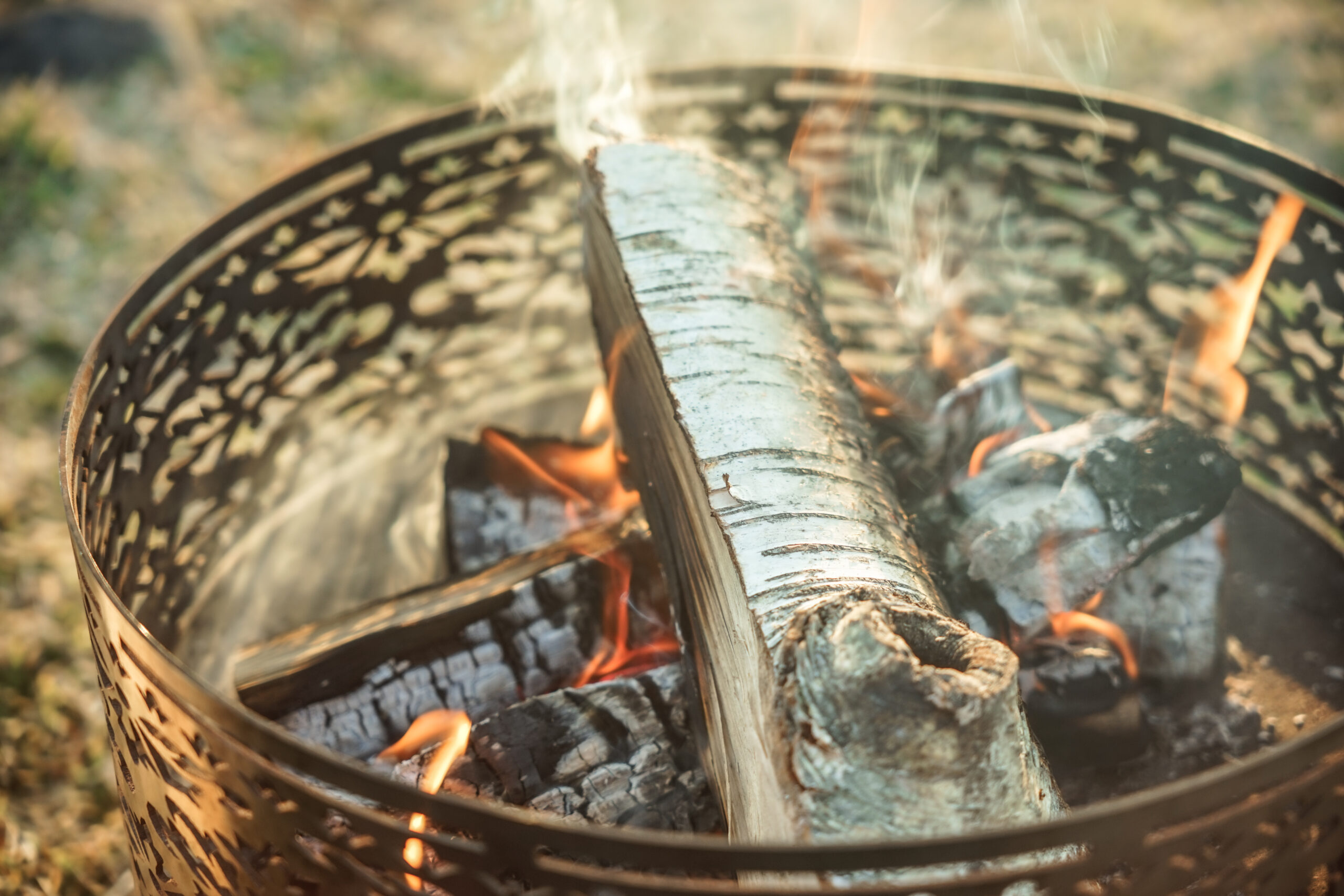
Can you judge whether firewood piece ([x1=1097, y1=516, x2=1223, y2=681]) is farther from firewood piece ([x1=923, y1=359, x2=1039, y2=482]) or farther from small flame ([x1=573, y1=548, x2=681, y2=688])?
small flame ([x1=573, y1=548, x2=681, y2=688])

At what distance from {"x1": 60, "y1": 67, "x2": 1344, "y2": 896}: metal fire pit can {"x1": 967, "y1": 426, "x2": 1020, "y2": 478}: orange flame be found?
2.01 ft

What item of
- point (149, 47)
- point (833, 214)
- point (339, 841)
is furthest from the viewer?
point (149, 47)

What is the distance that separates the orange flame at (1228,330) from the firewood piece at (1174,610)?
458 millimetres

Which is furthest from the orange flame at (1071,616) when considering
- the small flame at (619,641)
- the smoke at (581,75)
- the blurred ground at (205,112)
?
the blurred ground at (205,112)

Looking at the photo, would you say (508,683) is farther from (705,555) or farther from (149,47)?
(149,47)

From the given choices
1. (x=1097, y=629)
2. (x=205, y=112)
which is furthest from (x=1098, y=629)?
(x=205, y=112)

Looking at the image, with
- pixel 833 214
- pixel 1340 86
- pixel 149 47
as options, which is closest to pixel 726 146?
pixel 833 214

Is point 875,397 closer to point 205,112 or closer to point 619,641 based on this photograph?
point 619,641

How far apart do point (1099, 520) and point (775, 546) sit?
2.10 ft

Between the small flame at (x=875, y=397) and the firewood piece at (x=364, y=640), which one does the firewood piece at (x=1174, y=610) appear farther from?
the firewood piece at (x=364, y=640)

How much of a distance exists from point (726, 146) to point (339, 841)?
6.27 feet

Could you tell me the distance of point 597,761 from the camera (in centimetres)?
144

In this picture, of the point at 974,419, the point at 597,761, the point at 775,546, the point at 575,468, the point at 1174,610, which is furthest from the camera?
the point at 575,468

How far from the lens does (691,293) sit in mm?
1564
